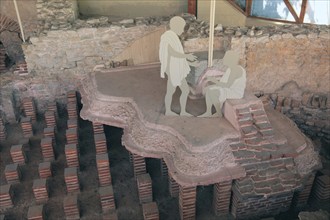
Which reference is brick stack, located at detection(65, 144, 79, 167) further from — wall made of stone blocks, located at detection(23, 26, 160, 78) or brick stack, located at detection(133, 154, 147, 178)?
wall made of stone blocks, located at detection(23, 26, 160, 78)

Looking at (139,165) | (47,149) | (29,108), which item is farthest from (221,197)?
(29,108)

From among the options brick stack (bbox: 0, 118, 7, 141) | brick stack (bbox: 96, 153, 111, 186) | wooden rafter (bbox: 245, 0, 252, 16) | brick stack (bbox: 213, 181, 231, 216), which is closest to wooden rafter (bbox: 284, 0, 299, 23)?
wooden rafter (bbox: 245, 0, 252, 16)

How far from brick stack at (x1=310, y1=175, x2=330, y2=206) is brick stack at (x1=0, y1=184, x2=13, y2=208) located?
4922 mm

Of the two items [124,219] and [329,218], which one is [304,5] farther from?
[124,219]

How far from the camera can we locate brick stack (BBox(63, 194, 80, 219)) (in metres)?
5.44

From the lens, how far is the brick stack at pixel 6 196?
569 centimetres

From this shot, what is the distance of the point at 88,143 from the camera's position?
283 inches

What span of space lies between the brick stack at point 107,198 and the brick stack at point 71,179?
1.64ft

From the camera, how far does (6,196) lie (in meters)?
5.71

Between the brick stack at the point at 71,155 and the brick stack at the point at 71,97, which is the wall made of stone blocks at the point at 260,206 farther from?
the brick stack at the point at 71,97

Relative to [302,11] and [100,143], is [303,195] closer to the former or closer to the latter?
[100,143]

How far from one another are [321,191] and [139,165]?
3011 mm

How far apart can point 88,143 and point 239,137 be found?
3319 mm

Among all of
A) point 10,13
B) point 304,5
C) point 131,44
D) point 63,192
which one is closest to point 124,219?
point 63,192
